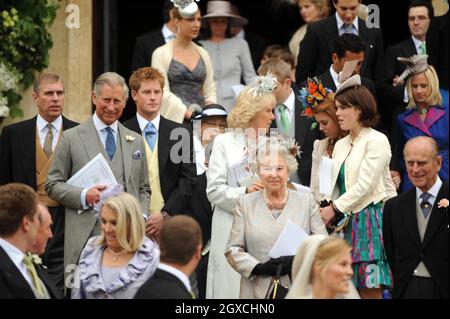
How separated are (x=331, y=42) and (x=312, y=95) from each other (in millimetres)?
1762

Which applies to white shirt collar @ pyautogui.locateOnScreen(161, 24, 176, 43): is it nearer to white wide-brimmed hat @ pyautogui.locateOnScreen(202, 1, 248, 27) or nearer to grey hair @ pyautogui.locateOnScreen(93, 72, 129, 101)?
white wide-brimmed hat @ pyautogui.locateOnScreen(202, 1, 248, 27)

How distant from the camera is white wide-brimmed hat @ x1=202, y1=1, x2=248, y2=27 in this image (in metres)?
14.9

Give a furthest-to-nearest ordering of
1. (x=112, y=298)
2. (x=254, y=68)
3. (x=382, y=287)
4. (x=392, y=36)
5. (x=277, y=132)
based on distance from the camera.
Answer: (x=392, y=36) → (x=254, y=68) → (x=277, y=132) → (x=382, y=287) → (x=112, y=298)

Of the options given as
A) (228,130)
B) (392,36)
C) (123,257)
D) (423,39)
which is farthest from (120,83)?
(392,36)

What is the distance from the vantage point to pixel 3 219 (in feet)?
30.6

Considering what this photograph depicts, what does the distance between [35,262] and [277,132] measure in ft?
11.3

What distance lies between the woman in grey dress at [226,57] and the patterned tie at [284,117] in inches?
61.0

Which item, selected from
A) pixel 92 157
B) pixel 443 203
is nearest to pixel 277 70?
pixel 92 157

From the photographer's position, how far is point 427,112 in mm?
12656

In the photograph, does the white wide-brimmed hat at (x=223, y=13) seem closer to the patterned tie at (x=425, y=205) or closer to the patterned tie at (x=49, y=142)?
the patterned tie at (x=49, y=142)

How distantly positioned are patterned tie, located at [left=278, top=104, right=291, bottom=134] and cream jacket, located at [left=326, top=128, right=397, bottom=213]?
3.56 ft

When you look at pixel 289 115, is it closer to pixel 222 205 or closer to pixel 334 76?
pixel 334 76

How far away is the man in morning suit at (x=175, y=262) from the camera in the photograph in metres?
8.66

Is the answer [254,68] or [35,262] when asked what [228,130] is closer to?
[35,262]
